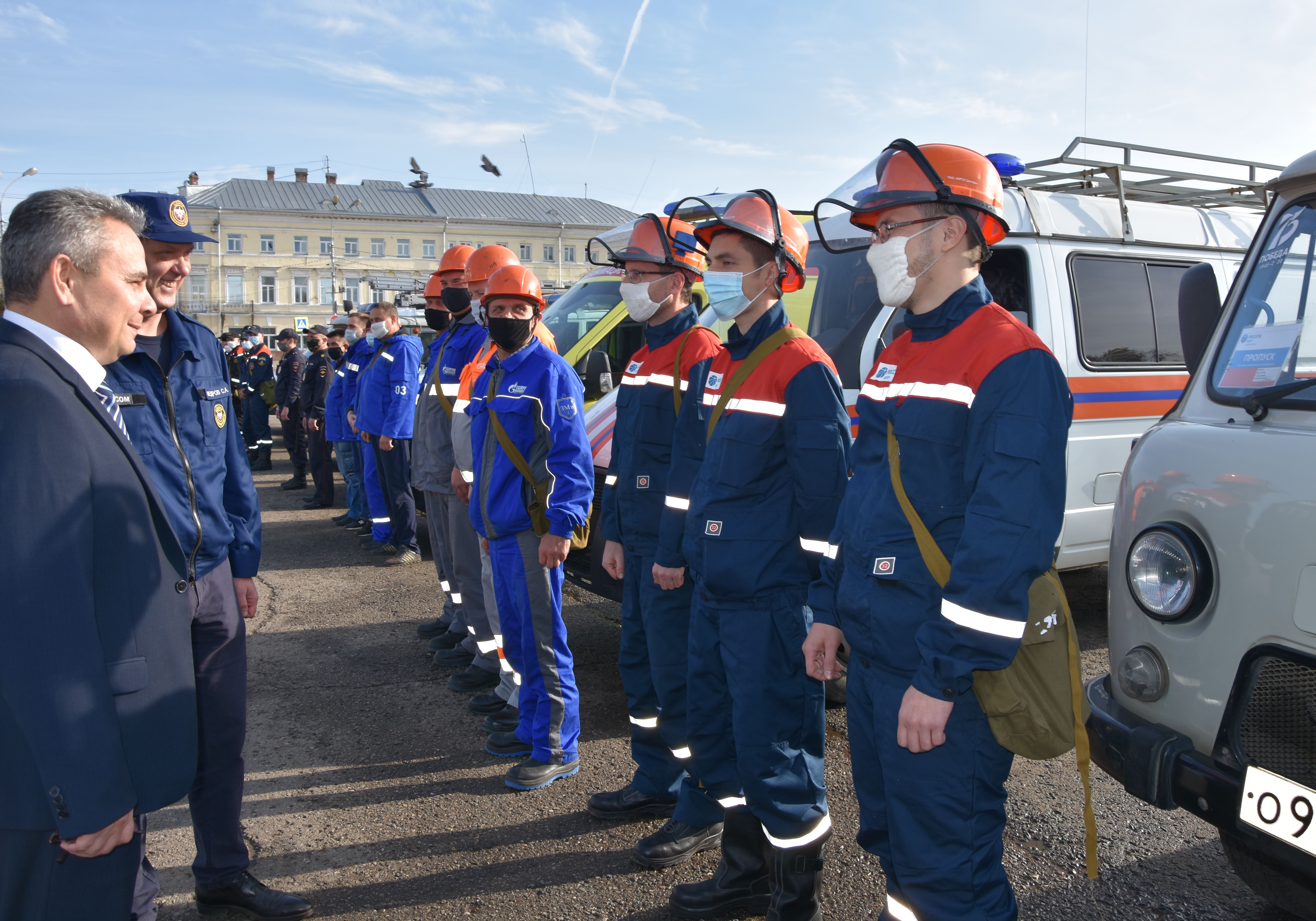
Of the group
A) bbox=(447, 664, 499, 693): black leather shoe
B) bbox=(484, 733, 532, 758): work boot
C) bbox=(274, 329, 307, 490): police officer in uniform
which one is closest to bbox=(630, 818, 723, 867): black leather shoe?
bbox=(484, 733, 532, 758): work boot

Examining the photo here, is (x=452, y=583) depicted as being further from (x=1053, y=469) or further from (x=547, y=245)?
(x=547, y=245)

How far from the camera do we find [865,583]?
2.21 m

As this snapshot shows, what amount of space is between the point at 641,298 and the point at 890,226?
1.62m

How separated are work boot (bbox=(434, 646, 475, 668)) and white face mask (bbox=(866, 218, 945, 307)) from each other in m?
4.19

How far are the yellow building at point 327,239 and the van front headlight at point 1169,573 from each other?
2433 inches

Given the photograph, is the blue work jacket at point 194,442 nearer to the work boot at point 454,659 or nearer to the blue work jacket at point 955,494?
the blue work jacket at point 955,494

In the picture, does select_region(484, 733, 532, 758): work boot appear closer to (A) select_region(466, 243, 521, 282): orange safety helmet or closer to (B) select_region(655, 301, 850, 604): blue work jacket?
(B) select_region(655, 301, 850, 604): blue work jacket

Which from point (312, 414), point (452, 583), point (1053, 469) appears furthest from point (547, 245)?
point (1053, 469)

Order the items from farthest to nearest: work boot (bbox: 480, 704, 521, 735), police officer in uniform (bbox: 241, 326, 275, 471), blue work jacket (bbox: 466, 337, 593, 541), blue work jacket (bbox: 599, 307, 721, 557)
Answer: police officer in uniform (bbox: 241, 326, 275, 471)
work boot (bbox: 480, 704, 521, 735)
blue work jacket (bbox: 466, 337, 593, 541)
blue work jacket (bbox: 599, 307, 721, 557)

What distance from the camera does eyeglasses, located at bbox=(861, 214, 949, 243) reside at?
2244 mm

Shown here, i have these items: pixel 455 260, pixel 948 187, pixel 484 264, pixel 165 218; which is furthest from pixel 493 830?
pixel 455 260

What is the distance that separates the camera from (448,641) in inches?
238

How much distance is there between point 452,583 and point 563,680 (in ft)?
7.62

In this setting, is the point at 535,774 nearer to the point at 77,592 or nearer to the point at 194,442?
the point at 194,442
